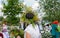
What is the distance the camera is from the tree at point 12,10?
258 centimetres

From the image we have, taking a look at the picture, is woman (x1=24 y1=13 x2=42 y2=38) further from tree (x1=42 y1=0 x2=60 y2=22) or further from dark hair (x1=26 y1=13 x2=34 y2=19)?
tree (x1=42 y1=0 x2=60 y2=22)

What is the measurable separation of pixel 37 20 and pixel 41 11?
267mm

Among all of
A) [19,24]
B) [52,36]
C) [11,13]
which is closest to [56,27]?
[52,36]

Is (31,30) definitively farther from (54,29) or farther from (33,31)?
(54,29)

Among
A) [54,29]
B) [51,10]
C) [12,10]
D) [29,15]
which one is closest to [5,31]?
[12,10]

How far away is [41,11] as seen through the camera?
2.85 meters

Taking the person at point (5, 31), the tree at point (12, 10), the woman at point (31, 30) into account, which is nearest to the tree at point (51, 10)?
the woman at point (31, 30)

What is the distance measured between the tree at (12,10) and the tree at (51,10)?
542mm

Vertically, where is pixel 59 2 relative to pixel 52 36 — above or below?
above

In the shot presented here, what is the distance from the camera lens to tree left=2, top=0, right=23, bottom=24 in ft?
8.48

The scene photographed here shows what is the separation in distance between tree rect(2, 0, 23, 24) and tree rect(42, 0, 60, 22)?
54 centimetres

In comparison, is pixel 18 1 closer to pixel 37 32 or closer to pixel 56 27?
pixel 37 32

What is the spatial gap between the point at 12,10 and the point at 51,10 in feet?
2.39

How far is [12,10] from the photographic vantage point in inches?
102
